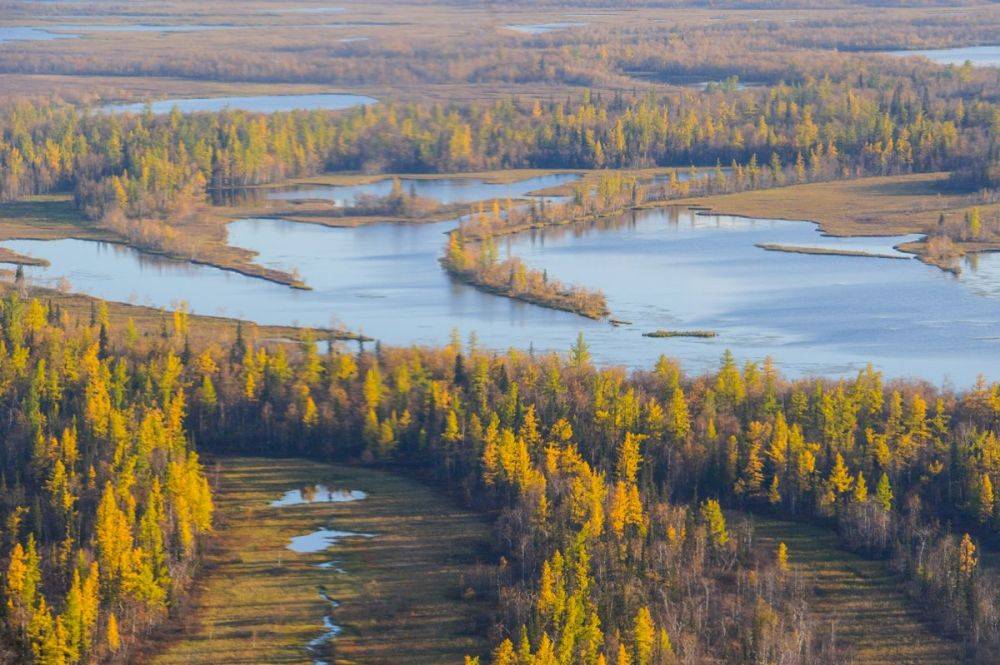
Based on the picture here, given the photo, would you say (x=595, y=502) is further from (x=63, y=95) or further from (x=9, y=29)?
(x=9, y=29)

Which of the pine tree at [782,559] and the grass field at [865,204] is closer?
the pine tree at [782,559]

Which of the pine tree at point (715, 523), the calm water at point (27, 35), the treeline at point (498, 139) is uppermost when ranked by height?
the calm water at point (27, 35)

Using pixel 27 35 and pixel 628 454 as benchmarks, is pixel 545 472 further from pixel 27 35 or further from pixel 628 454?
pixel 27 35

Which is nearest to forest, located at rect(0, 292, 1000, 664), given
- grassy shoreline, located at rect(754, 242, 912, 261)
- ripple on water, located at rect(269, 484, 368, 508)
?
ripple on water, located at rect(269, 484, 368, 508)

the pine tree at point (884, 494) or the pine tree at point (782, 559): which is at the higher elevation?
the pine tree at point (884, 494)

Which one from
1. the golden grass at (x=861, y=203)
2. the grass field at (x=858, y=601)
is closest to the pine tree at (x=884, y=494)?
the grass field at (x=858, y=601)

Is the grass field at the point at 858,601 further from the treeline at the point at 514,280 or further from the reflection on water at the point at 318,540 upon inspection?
the treeline at the point at 514,280

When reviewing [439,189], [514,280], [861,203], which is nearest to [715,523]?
[514,280]
